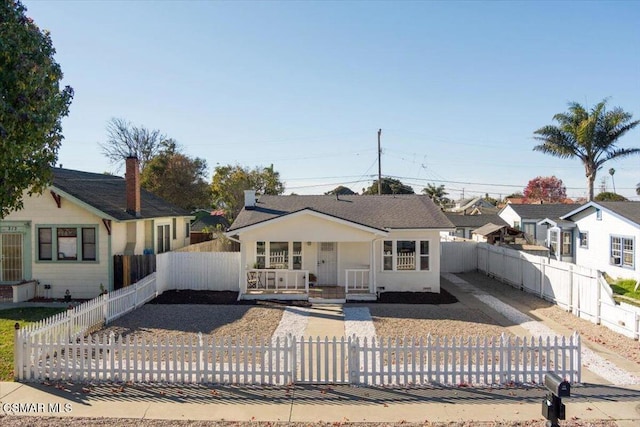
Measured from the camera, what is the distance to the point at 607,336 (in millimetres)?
11625

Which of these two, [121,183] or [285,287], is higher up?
[121,183]

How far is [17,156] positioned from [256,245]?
11060 millimetres

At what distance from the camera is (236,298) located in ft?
55.3

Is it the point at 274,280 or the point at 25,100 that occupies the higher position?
the point at 25,100

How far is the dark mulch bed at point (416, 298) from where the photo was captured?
16391mm

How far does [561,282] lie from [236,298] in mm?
12149

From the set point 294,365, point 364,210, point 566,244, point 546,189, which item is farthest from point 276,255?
point 546,189

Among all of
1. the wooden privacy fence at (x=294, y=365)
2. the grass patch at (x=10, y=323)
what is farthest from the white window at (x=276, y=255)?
the wooden privacy fence at (x=294, y=365)

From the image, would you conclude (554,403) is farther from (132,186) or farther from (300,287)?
(132,186)

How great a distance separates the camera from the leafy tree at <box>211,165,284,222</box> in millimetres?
42625

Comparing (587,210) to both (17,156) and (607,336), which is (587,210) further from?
(17,156)

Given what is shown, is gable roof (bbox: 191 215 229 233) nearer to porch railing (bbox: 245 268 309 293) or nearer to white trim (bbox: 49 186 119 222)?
porch railing (bbox: 245 268 309 293)

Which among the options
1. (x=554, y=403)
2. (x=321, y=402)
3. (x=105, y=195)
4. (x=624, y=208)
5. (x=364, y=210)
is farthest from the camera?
(x=624, y=208)

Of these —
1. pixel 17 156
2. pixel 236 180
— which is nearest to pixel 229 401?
pixel 17 156
